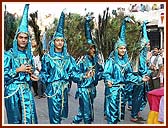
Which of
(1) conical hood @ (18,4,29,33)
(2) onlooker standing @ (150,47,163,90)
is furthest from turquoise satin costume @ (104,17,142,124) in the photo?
(1) conical hood @ (18,4,29,33)

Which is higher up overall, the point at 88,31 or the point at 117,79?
the point at 88,31

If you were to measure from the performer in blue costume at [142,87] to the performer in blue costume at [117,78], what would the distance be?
0.51ft

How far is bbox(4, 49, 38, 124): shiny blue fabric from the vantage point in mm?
4953

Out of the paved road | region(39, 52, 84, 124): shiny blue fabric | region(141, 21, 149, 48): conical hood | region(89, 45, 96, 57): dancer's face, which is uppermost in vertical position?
region(141, 21, 149, 48): conical hood

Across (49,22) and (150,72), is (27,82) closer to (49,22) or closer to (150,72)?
(49,22)

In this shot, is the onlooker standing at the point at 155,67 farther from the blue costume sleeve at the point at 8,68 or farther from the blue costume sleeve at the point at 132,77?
the blue costume sleeve at the point at 8,68

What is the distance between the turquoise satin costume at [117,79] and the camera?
5.22 metres

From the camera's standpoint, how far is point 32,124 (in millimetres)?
5133

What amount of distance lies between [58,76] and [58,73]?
1.5 inches

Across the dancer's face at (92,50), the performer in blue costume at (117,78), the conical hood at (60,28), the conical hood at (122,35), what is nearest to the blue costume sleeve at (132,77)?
the performer in blue costume at (117,78)

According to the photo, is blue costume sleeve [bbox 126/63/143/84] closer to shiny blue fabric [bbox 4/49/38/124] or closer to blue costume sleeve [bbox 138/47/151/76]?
blue costume sleeve [bbox 138/47/151/76]

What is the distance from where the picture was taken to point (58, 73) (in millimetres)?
5078

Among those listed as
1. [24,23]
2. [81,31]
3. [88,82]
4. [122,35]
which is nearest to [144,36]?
[122,35]

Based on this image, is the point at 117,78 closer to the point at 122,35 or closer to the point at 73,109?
the point at 122,35
